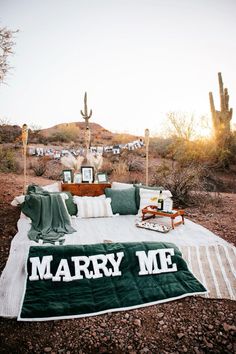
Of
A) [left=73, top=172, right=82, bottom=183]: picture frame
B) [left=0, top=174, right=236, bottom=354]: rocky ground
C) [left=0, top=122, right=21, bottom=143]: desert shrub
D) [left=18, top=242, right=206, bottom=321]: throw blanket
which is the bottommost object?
[left=0, top=174, right=236, bottom=354]: rocky ground

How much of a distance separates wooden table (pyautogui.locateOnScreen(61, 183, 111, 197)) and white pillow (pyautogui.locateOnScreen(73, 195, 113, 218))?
2.08 ft

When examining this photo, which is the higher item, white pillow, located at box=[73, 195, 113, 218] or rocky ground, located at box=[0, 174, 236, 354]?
white pillow, located at box=[73, 195, 113, 218]

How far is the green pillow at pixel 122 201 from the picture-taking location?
5113 mm

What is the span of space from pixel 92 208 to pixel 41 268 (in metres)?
2.10

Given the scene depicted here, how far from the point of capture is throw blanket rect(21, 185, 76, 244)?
13.3 feet

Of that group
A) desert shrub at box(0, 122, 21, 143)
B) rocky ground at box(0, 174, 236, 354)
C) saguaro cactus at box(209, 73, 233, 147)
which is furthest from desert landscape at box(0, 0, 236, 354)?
desert shrub at box(0, 122, 21, 143)

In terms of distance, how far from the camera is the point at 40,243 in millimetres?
3549

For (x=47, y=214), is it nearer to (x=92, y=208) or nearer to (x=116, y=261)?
(x=92, y=208)

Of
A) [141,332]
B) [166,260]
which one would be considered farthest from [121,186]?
[141,332]

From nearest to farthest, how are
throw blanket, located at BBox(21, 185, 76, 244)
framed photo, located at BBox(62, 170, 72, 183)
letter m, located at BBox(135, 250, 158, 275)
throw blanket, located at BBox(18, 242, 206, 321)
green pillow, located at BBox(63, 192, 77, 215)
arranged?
1. throw blanket, located at BBox(18, 242, 206, 321)
2. letter m, located at BBox(135, 250, 158, 275)
3. throw blanket, located at BBox(21, 185, 76, 244)
4. green pillow, located at BBox(63, 192, 77, 215)
5. framed photo, located at BBox(62, 170, 72, 183)

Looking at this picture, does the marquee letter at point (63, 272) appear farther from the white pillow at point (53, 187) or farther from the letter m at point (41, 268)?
the white pillow at point (53, 187)

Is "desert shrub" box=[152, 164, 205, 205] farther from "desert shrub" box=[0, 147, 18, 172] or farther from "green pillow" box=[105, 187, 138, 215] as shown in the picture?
"desert shrub" box=[0, 147, 18, 172]

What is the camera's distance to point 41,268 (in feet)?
9.54

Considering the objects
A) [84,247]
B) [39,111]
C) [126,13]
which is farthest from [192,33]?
[84,247]
